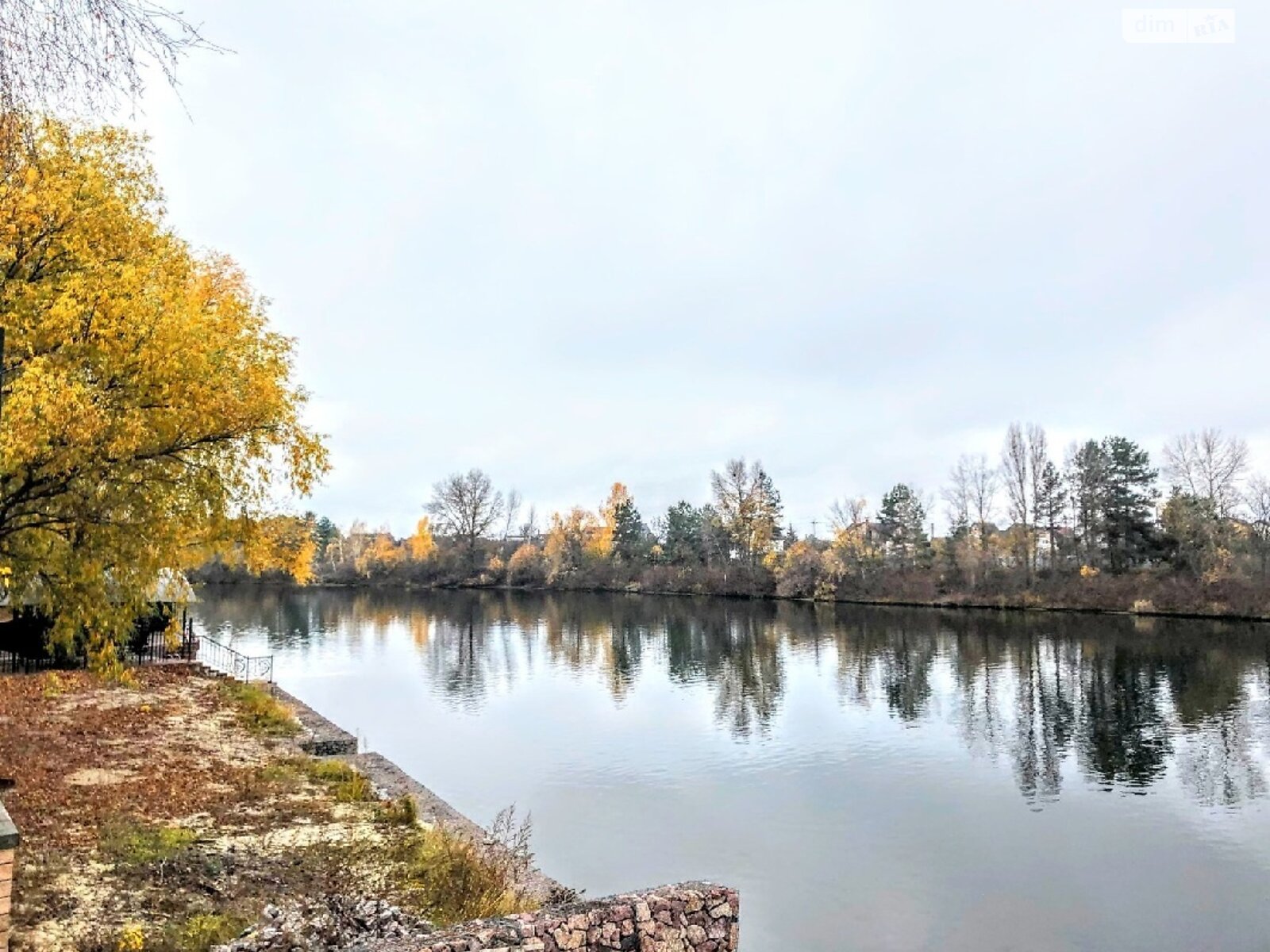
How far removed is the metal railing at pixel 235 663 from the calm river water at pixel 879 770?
1.29 m

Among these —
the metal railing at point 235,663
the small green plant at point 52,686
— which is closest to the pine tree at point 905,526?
the metal railing at point 235,663

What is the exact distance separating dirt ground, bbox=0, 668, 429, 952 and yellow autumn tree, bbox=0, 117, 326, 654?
253cm

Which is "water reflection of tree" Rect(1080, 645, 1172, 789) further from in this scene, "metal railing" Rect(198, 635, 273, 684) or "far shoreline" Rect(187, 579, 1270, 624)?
"metal railing" Rect(198, 635, 273, 684)

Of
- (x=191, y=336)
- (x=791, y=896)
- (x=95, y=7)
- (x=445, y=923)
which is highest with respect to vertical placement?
(x=191, y=336)

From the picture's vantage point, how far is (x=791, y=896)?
1225 centimetres

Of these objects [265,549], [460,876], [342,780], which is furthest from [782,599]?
[460,876]

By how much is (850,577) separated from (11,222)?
6511 centimetres

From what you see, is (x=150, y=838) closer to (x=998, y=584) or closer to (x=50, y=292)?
(x=50, y=292)

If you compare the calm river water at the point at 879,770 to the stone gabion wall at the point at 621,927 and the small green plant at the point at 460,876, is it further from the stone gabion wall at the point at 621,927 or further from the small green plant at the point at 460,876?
the stone gabion wall at the point at 621,927

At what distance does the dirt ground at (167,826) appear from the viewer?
26.9ft

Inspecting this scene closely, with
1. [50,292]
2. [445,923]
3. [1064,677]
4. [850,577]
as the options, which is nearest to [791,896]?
[445,923]

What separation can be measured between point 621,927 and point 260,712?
14.9 m

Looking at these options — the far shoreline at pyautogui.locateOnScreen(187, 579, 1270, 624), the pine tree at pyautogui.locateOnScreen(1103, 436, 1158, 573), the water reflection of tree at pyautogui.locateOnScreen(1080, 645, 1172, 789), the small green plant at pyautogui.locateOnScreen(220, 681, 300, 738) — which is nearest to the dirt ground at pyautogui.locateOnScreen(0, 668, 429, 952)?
the small green plant at pyautogui.locateOnScreen(220, 681, 300, 738)

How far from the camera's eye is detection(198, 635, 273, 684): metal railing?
2589 centimetres
